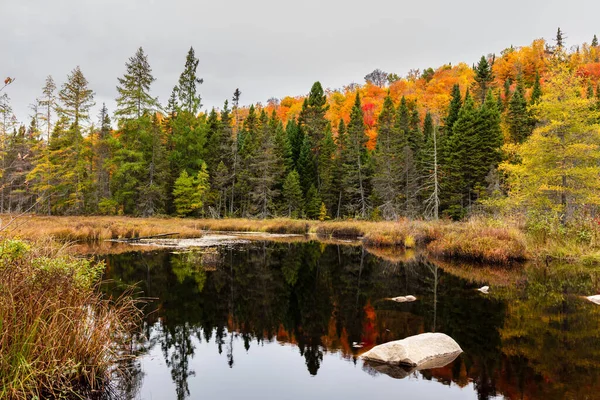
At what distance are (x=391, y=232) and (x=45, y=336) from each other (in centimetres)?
2409

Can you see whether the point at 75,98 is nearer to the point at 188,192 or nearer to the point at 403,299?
the point at 188,192

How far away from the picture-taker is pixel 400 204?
158ft

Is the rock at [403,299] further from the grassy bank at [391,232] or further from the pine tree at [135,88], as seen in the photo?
the pine tree at [135,88]

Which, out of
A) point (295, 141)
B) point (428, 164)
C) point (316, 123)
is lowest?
point (428, 164)

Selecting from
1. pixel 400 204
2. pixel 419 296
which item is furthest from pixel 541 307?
pixel 400 204

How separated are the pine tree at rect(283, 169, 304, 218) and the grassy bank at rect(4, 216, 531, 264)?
11.7m

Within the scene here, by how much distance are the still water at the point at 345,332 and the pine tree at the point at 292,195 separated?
35660mm

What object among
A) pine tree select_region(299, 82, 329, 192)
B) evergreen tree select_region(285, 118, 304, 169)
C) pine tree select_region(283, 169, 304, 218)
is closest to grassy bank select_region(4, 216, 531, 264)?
pine tree select_region(283, 169, 304, 218)

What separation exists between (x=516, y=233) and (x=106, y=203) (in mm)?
39644

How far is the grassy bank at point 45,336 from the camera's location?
4262mm

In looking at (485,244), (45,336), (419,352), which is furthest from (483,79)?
(45,336)

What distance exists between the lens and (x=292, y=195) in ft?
170

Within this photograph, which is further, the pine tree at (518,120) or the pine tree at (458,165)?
the pine tree at (518,120)

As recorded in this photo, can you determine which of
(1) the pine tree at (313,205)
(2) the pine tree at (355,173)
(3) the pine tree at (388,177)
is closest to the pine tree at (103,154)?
(1) the pine tree at (313,205)
